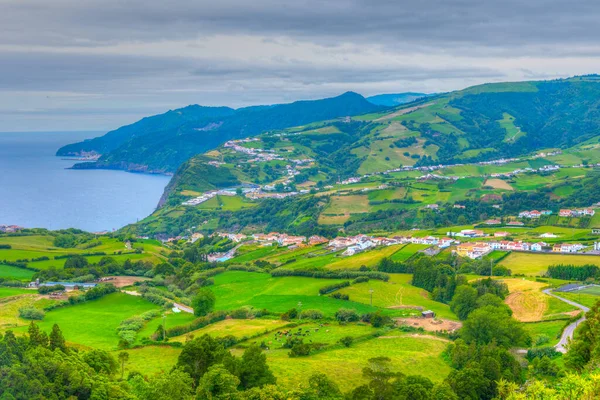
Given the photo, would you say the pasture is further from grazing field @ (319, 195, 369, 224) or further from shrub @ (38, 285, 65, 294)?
shrub @ (38, 285, 65, 294)

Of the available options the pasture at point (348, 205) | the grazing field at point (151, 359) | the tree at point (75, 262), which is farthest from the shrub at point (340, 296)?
the pasture at point (348, 205)

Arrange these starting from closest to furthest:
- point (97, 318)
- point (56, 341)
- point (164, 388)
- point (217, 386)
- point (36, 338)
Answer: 1. point (164, 388)
2. point (217, 386)
3. point (36, 338)
4. point (56, 341)
5. point (97, 318)

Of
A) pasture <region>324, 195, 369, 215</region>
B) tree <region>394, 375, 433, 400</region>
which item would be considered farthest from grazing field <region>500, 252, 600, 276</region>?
pasture <region>324, 195, 369, 215</region>

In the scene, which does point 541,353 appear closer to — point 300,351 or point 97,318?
point 300,351

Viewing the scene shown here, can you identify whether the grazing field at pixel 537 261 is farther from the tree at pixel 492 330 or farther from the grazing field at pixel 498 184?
the grazing field at pixel 498 184

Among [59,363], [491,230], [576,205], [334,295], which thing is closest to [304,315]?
[334,295]

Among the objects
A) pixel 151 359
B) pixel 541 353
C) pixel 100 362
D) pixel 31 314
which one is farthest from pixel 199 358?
pixel 31 314
